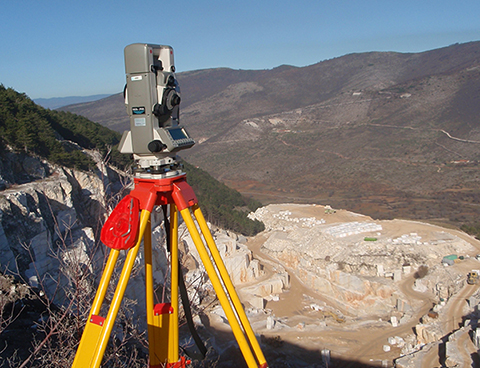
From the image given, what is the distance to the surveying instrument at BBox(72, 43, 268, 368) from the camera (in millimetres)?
3424

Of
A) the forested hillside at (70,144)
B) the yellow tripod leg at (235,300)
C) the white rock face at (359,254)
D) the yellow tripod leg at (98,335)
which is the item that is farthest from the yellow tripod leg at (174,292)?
the white rock face at (359,254)

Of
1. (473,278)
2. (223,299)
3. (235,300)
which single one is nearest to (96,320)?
(223,299)

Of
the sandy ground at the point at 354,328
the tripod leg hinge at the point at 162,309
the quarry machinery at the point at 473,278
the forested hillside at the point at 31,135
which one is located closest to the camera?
the tripod leg hinge at the point at 162,309

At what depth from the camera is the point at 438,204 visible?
158 ft

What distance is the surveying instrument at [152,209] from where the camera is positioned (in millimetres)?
3424

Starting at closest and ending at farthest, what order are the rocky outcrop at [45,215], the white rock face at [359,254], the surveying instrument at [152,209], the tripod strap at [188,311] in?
1. the surveying instrument at [152,209]
2. the tripod strap at [188,311]
3. the rocky outcrop at [45,215]
4. the white rock face at [359,254]

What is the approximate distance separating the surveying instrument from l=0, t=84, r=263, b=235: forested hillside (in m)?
6.12

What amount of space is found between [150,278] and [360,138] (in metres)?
82.7

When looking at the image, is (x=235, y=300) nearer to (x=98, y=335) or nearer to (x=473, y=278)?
(x=98, y=335)

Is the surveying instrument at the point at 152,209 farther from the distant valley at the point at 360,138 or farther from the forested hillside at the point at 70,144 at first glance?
the distant valley at the point at 360,138

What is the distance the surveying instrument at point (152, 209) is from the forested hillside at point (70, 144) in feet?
20.1

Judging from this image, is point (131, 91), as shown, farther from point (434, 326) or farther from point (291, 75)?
point (291, 75)

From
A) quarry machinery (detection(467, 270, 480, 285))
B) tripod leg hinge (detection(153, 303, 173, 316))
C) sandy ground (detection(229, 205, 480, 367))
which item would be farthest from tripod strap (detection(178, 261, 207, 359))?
quarry machinery (detection(467, 270, 480, 285))

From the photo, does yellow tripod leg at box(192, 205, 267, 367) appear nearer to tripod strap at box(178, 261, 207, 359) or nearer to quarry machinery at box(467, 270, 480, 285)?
tripod strap at box(178, 261, 207, 359)
